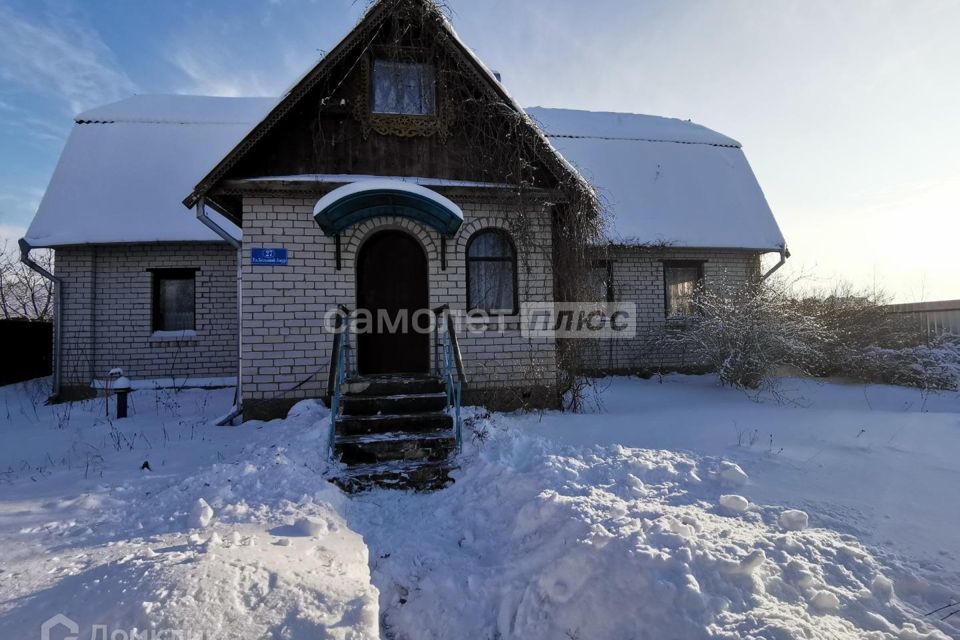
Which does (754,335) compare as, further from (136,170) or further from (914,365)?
(136,170)

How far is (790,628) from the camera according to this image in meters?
2.02

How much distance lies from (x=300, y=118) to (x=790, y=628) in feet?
23.6

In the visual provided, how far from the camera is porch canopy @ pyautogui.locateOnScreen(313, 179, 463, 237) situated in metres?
5.59

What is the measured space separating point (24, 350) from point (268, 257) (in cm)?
947

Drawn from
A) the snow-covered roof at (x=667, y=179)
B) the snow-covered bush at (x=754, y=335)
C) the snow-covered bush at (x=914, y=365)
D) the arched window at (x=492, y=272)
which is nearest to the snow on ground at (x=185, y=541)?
the arched window at (x=492, y=272)

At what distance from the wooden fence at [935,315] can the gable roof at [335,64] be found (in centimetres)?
898

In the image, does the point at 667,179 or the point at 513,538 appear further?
the point at 667,179

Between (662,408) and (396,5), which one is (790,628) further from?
(396,5)

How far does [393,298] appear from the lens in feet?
23.2

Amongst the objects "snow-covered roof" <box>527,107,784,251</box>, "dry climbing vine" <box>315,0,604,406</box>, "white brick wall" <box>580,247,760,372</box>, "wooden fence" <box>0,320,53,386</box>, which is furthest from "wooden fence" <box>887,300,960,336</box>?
"wooden fence" <box>0,320,53,386</box>

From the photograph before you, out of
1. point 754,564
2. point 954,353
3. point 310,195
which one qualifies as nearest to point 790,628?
point 754,564

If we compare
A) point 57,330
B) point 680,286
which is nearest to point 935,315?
point 680,286

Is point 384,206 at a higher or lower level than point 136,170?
lower

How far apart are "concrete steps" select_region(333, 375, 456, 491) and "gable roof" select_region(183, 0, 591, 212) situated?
323 centimetres
